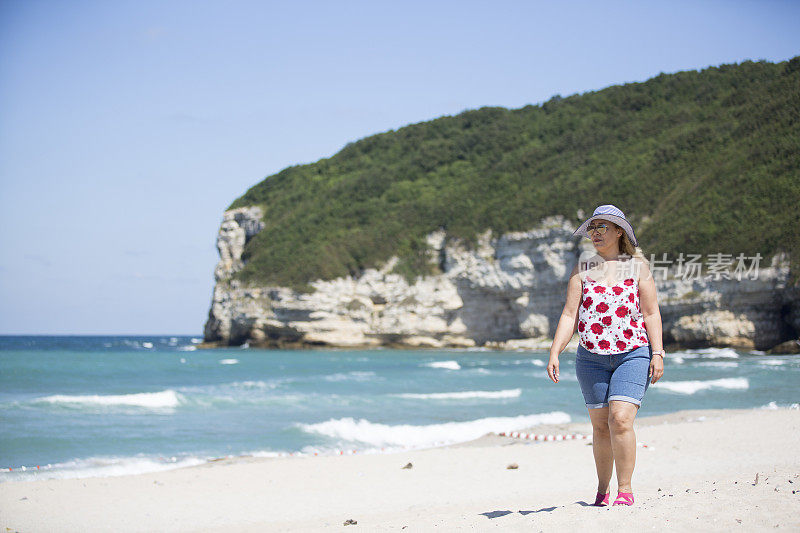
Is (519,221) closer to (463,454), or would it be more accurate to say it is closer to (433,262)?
(433,262)

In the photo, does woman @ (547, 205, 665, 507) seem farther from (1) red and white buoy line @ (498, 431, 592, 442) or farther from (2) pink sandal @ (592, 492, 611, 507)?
(1) red and white buoy line @ (498, 431, 592, 442)

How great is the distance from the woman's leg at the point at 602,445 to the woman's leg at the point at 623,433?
0.11 metres

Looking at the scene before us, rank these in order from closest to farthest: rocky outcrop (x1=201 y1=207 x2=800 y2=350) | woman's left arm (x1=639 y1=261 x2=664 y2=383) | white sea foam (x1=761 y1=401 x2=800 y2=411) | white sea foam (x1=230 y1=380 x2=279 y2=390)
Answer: woman's left arm (x1=639 y1=261 x2=664 y2=383) < white sea foam (x1=761 y1=401 x2=800 y2=411) < white sea foam (x1=230 y1=380 x2=279 y2=390) < rocky outcrop (x1=201 y1=207 x2=800 y2=350)

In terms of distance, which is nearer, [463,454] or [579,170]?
[463,454]

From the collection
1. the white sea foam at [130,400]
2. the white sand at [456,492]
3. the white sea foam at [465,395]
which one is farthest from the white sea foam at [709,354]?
the white sea foam at [130,400]

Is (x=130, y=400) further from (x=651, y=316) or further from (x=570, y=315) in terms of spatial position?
(x=651, y=316)

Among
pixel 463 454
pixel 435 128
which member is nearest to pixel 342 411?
pixel 463 454

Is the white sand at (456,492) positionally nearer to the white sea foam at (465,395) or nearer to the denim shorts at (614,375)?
the denim shorts at (614,375)

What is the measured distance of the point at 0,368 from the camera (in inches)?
1299

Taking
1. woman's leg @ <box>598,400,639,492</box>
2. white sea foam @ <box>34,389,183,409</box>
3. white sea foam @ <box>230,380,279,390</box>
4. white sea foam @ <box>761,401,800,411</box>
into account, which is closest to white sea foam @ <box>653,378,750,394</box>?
white sea foam @ <box>761,401,800,411</box>

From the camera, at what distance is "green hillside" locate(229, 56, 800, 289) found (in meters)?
45.0

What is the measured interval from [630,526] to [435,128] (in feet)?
298

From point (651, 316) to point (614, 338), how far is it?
26 centimetres

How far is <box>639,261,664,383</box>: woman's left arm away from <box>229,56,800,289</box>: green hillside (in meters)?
39.0
